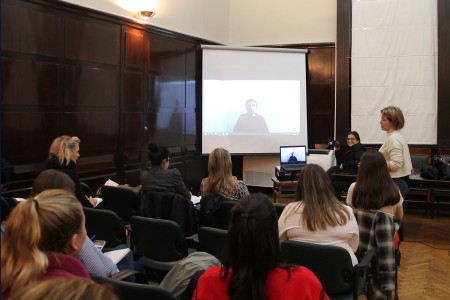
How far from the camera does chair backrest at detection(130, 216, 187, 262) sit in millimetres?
2748

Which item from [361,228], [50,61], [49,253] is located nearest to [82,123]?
[50,61]

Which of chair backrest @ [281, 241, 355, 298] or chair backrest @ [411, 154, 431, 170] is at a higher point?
chair backrest @ [411, 154, 431, 170]

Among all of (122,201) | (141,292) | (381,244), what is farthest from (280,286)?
(122,201)

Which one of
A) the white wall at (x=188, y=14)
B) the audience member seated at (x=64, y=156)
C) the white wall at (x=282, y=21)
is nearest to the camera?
the audience member seated at (x=64, y=156)

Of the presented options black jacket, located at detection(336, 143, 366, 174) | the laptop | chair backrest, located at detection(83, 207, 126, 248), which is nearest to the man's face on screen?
the laptop

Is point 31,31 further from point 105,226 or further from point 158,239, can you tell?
point 158,239

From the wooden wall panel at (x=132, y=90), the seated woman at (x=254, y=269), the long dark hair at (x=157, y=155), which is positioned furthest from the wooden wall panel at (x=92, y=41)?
the seated woman at (x=254, y=269)

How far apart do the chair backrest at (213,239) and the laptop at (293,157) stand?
3.76 meters

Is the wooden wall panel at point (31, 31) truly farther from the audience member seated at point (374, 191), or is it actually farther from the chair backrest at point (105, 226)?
the audience member seated at point (374, 191)

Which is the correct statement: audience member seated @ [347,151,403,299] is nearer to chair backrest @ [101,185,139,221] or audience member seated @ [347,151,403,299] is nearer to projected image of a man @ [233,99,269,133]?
chair backrest @ [101,185,139,221]

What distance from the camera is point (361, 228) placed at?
2.77m

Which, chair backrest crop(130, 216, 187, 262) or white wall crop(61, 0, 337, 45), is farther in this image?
white wall crop(61, 0, 337, 45)

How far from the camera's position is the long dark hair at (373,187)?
2.79 metres

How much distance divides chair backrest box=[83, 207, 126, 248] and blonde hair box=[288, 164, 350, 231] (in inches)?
47.7
